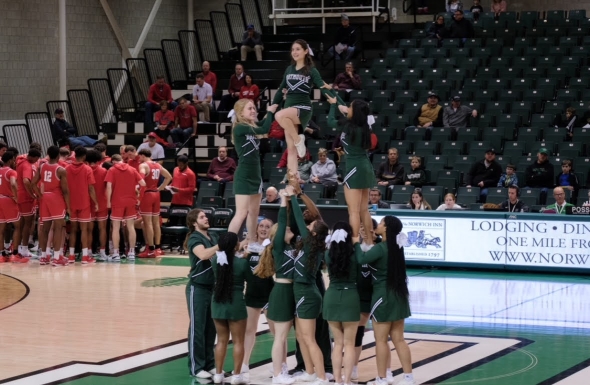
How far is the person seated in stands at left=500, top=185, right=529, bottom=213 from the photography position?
1577cm

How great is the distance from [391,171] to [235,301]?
9.71m

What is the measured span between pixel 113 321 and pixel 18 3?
12.4m

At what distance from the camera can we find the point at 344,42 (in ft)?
76.8

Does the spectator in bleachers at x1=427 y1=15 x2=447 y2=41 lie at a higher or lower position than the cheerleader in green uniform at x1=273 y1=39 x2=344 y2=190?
higher

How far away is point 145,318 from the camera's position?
468 inches

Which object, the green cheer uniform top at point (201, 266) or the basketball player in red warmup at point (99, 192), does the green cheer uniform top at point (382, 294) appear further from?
the basketball player in red warmup at point (99, 192)

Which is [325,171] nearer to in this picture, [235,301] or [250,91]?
[250,91]

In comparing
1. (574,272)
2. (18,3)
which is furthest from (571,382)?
(18,3)

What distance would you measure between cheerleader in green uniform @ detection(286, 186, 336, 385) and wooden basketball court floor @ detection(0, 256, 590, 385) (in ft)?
2.30

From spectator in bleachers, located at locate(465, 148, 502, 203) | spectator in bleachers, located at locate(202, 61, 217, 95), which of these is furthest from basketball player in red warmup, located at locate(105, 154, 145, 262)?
spectator in bleachers, located at locate(202, 61, 217, 95)

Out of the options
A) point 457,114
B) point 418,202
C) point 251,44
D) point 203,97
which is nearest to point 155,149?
point 203,97

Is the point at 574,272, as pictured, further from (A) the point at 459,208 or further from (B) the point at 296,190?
(B) the point at 296,190

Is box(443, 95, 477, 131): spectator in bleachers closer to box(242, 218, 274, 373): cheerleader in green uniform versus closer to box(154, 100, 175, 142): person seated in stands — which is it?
box(154, 100, 175, 142): person seated in stands

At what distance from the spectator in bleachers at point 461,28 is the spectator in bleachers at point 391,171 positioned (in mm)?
5476
